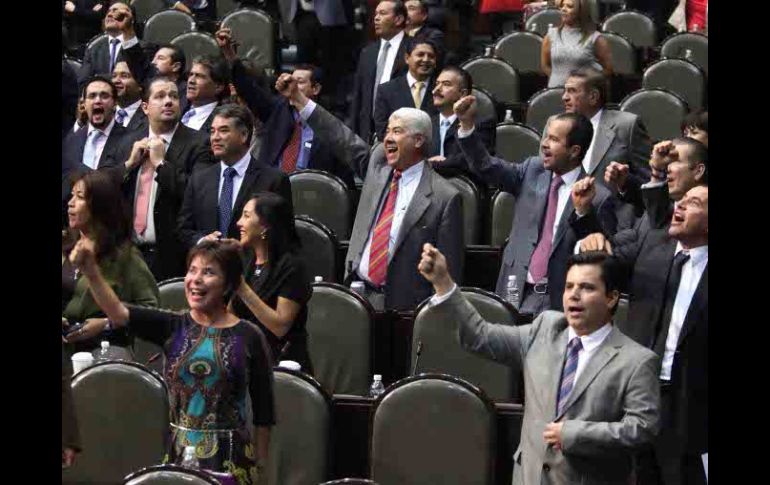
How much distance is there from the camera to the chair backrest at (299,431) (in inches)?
191

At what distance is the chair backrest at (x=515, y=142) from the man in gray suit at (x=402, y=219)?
59.9 inches

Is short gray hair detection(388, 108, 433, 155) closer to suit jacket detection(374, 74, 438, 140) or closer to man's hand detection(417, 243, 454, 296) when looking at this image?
suit jacket detection(374, 74, 438, 140)

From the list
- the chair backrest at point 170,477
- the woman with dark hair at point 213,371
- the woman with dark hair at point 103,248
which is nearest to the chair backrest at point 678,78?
the woman with dark hair at point 103,248

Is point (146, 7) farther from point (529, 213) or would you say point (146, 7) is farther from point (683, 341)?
point (683, 341)

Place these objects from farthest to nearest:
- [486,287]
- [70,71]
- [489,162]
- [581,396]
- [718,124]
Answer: [70,71] < [486,287] < [489,162] < [581,396] < [718,124]

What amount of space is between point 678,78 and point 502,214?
2.02m

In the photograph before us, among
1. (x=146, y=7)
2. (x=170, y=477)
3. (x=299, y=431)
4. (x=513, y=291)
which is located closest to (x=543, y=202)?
(x=513, y=291)

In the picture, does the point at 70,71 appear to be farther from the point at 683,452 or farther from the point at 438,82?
the point at 683,452

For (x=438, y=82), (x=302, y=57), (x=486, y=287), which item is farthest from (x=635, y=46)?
(x=486, y=287)

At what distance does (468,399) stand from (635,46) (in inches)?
186

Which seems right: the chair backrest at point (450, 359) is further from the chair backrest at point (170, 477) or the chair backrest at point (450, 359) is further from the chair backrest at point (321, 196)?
the chair backrest at point (170, 477)

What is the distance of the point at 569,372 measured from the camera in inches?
176
